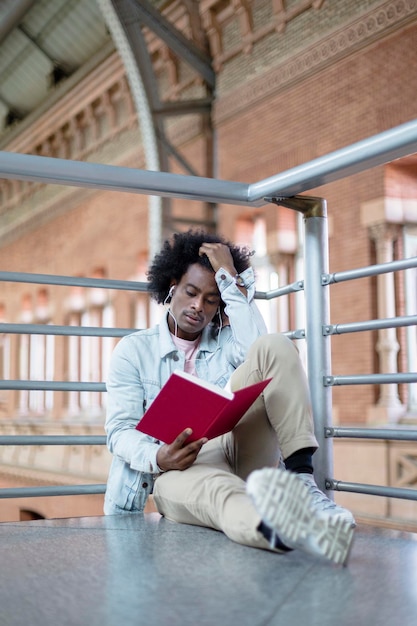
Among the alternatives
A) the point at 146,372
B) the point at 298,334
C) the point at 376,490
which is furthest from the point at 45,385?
the point at 376,490

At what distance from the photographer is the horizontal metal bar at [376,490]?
2.10m

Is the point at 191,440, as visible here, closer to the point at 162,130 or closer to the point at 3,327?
the point at 3,327

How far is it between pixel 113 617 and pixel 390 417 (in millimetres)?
6809

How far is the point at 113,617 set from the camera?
1316mm

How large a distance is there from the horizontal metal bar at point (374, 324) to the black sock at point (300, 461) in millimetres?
372

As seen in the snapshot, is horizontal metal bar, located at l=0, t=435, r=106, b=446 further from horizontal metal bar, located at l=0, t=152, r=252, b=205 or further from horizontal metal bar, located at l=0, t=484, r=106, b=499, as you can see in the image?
horizontal metal bar, located at l=0, t=152, r=252, b=205

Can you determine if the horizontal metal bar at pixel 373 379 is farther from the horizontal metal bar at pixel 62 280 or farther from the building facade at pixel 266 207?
the building facade at pixel 266 207

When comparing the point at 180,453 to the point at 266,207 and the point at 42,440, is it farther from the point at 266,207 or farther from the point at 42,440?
the point at 266,207

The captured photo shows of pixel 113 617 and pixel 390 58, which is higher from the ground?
pixel 390 58

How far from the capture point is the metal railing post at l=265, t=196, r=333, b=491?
96.3 inches

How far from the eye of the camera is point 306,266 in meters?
2.54

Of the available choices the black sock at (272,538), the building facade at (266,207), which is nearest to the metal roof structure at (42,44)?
the building facade at (266,207)

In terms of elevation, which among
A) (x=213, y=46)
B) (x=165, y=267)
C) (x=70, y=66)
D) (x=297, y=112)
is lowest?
(x=165, y=267)

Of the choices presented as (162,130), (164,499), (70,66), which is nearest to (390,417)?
(162,130)
